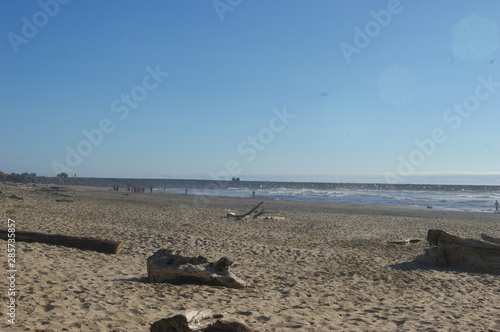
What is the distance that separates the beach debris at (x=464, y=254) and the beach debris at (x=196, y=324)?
7.64 m

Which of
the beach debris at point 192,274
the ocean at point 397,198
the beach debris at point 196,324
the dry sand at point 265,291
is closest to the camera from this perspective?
the beach debris at point 196,324

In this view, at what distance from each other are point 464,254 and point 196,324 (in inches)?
329

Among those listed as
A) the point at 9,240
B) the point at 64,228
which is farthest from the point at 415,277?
the point at 64,228

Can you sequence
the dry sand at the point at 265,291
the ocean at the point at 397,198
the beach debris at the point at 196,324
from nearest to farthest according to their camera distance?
the beach debris at the point at 196,324
the dry sand at the point at 265,291
the ocean at the point at 397,198

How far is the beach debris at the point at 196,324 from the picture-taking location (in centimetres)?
426

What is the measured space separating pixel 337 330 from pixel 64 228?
10861 mm

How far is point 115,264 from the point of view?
8.75m

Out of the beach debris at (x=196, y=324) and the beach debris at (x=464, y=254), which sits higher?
the beach debris at (x=196, y=324)

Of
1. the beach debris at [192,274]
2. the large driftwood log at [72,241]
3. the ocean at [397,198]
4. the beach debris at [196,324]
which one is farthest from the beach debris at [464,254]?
the ocean at [397,198]

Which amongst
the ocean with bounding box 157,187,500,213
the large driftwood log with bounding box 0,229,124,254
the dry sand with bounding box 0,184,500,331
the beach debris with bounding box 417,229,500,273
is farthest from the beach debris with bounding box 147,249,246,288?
the ocean with bounding box 157,187,500,213

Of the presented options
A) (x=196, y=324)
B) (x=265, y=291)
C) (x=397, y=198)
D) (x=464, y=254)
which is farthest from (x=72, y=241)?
(x=397, y=198)

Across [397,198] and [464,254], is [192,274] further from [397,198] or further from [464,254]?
[397,198]

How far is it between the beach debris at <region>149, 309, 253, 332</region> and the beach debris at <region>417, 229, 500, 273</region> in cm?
764

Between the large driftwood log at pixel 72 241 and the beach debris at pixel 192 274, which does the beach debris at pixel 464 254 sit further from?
the large driftwood log at pixel 72 241
